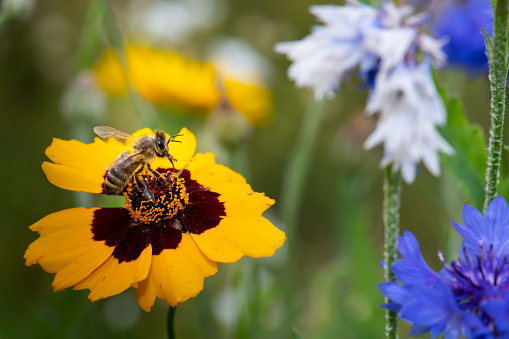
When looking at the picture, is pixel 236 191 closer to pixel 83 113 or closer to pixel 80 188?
pixel 80 188

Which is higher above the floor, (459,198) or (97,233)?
(459,198)

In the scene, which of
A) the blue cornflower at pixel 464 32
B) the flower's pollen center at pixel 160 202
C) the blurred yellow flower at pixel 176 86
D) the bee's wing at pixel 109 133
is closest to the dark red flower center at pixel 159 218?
the flower's pollen center at pixel 160 202

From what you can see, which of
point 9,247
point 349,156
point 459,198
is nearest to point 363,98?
point 349,156

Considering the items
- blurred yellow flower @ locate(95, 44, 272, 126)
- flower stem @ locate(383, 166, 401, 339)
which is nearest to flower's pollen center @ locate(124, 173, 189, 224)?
flower stem @ locate(383, 166, 401, 339)

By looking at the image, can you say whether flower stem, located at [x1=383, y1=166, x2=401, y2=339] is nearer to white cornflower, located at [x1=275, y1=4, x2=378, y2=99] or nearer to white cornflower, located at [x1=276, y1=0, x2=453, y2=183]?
white cornflower, located at [x1=276, y1=0, x2=453, y2=183]

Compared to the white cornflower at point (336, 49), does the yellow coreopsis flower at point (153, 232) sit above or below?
below

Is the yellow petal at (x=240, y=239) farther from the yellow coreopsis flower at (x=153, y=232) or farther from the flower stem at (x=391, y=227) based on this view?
the flower stem at (x=391, y=227)
